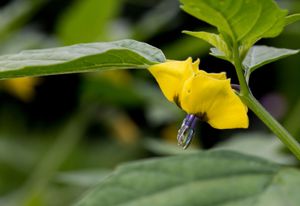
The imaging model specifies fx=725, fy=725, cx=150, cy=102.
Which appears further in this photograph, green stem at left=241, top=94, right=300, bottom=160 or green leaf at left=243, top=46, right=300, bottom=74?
green leaf at left=243, top=46, right=300, bottom=74

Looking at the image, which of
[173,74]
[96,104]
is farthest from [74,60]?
[96,104]

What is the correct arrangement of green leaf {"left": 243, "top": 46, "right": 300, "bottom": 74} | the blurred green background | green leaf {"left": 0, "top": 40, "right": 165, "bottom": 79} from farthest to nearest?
the blurred green background → green leaf {"left": 243, "top": 46, "right": 300, "bottom": 74} → green leaf {"left": 0, "top": 40, "right": 165, "bottom": 79}

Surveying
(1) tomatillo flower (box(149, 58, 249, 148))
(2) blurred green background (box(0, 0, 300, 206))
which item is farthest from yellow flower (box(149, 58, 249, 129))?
(2) blurred green background (box(0, 0, 300, 206))

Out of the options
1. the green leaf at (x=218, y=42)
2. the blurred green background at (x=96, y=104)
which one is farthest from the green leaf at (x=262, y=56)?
the blurred green background at (x=96, y=104)

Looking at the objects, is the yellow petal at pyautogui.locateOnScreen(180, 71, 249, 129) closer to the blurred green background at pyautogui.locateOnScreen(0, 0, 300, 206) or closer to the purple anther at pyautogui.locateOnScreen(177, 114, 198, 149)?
the purple anther at pyautogui.locateOnScreen(177, 114, 198, 149)

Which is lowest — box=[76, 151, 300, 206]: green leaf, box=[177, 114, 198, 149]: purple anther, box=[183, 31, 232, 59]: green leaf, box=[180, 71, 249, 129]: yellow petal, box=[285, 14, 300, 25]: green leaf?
box=[76, 151, 300, 206]: green leaf

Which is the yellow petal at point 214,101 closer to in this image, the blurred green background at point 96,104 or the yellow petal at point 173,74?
the yellow petal at point 173,74
